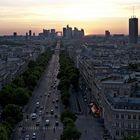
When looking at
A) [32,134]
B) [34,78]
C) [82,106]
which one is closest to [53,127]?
[32,134]

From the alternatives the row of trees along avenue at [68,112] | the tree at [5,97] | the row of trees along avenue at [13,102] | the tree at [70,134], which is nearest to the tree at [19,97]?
the row of trees along avenue at [13,102]

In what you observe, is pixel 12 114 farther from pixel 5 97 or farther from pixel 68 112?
pixel 5 97

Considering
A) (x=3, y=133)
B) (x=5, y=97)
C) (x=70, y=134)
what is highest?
(x=3, y=133)

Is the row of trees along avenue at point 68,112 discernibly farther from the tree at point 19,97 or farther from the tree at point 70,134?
the tree at point 19,97

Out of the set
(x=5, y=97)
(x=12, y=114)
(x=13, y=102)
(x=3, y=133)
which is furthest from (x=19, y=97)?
(x=3, y=133)

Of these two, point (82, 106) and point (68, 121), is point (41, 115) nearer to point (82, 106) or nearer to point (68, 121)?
point (82, 106)

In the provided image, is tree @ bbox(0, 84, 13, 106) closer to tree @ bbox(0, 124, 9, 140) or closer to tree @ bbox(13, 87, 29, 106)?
tree @ bbox(13, 87, 29, 106)

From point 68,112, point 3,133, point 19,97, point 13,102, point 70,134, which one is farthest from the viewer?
point 19,97

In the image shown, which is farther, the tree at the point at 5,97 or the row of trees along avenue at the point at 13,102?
the tree at the point at 5,97

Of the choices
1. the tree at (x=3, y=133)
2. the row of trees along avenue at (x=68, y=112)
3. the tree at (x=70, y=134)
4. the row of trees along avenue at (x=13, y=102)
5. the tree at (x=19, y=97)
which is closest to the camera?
the tree at (x=3, y=133)

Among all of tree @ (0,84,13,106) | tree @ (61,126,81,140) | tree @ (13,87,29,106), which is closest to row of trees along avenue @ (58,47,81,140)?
tree @ (61,126,81,140)

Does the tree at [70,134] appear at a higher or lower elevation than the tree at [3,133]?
lower
